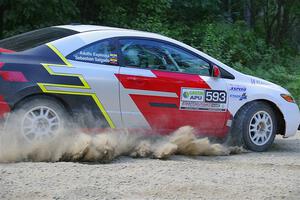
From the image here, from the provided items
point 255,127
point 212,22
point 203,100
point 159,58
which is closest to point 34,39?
point 159,58

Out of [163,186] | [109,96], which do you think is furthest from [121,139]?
[163,186]

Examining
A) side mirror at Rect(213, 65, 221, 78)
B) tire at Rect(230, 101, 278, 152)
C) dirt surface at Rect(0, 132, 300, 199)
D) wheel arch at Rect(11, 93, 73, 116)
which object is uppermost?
side mirror at Rect(213, 65, 221, 78)

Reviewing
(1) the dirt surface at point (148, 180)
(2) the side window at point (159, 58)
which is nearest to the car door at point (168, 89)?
(2) the side window at point (159, 58)

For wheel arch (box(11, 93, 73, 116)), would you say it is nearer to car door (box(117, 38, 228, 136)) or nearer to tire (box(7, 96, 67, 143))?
tire (box(7, 96, 67, 143))

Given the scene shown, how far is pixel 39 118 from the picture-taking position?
674cm

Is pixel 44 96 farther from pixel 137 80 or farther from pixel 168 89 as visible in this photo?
pixel 168 89

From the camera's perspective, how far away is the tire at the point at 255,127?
26.7 ft

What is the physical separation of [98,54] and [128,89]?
561 millimetres

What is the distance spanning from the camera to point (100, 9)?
48.8ft

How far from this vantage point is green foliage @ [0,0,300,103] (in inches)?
499

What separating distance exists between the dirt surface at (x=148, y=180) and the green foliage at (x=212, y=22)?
253 inches

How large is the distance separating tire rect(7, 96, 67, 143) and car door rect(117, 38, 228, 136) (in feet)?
2.79

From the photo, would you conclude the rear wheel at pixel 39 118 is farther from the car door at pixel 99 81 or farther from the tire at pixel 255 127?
the tire at pixel 255 127

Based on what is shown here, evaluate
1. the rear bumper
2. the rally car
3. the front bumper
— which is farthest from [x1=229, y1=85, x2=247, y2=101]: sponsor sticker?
the rear bumper
